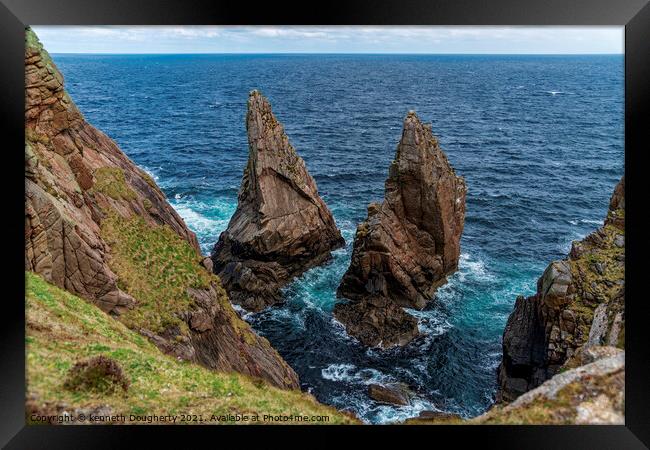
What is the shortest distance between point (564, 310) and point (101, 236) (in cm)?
2915

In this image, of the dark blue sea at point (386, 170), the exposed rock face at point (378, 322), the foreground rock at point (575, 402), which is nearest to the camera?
the foreground rock at point (575, 402)

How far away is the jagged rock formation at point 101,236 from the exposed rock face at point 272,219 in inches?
612

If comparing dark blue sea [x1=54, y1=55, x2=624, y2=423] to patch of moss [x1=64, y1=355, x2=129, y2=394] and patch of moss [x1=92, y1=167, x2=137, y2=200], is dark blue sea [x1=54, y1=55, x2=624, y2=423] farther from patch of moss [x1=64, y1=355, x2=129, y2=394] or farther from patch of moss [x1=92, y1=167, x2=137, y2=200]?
patch of moss [x1=64, y1=355, x2=129, y2=394]

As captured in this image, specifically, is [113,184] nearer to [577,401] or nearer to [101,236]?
[101,236]

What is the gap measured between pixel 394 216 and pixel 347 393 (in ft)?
64.7

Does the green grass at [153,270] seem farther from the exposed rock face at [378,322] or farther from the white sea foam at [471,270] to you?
the white sea foam at [471,270]

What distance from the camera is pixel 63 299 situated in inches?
922

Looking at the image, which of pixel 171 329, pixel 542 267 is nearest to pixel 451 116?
pixel 542 267

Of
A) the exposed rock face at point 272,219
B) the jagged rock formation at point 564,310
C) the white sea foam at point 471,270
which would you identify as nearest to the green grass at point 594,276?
the jagged rock formation at point 564,310

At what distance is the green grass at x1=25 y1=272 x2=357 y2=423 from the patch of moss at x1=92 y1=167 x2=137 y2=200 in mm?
12400

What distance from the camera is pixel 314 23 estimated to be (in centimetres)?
1980

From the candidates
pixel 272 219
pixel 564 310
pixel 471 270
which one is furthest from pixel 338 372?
pixel 471 270

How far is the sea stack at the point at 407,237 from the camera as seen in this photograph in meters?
50.2

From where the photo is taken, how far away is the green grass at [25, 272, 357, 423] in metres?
18.9
